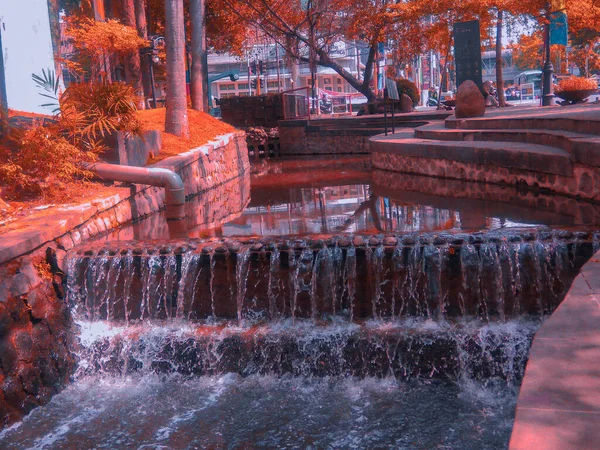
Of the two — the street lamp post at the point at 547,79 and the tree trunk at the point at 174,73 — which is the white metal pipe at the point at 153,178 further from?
the street lamp post at the point at 547,79

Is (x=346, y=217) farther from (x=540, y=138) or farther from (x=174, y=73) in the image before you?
(x=174, y=73)

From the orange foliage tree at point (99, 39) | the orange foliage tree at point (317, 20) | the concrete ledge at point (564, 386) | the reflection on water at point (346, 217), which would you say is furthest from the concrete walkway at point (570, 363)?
the orange foliage tree at point (317, 20)

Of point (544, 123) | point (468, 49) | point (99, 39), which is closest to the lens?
point (544, 123)

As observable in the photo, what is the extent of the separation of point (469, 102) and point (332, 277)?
1032cm

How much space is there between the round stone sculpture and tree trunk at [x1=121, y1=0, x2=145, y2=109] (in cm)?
832

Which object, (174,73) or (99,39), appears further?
(174,73)

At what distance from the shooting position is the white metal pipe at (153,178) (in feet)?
32.5

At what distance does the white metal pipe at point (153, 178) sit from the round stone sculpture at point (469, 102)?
8.42m

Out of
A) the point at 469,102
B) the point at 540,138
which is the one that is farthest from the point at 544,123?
the point at 469,102

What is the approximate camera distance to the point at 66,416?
617cm

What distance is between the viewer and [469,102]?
646 inches

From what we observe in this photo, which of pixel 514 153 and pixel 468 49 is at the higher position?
pixel 468 49

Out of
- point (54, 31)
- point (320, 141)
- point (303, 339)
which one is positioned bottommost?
point (303, 339)

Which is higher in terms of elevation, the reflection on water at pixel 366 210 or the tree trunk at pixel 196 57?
the tree trunk at pixel 196 57
